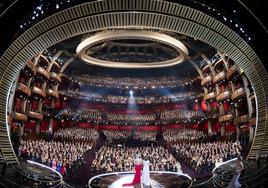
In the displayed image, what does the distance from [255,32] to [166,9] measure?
3.81m

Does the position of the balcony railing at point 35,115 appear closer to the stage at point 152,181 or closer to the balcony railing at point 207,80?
the stage at point 152,181

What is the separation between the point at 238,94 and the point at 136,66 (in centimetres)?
1503

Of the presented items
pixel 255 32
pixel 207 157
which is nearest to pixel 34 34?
pixel 255 32

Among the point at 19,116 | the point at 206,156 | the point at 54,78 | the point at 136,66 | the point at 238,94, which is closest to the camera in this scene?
the point at 206,156

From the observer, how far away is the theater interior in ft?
37.6

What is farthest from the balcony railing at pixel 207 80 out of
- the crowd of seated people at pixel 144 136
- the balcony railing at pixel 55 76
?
the balcony railing at pixel 55 76

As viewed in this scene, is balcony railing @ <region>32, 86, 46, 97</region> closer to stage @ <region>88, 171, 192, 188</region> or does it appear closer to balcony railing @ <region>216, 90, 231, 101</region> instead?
stage @ <region>88, 171, 192, 188</region>

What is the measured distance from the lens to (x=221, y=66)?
46188 mm

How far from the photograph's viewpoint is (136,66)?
141 ft

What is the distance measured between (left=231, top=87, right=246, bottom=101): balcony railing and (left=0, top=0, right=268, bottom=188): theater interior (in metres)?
0.14

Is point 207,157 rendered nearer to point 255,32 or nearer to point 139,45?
point 255,32

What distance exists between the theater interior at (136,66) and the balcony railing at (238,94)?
14 cm

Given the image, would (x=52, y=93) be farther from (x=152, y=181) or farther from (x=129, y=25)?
(x=129, y=25)

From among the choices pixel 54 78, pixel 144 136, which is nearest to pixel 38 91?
pixel 54 78
